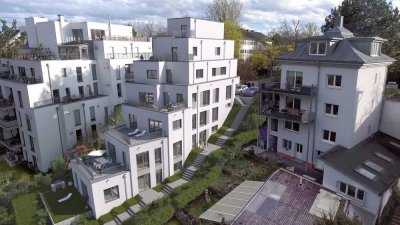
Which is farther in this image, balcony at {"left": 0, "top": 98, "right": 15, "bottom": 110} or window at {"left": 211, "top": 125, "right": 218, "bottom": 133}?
balcony at {"left": 0, "top": 98, "right": 15, "bottom": 110}

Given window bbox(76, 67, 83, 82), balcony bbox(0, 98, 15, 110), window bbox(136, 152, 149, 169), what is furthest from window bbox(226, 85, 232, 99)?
balcony bbox(0, 98, 15, 110)

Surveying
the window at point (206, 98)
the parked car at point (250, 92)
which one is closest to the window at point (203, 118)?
the window at point (206, 98)

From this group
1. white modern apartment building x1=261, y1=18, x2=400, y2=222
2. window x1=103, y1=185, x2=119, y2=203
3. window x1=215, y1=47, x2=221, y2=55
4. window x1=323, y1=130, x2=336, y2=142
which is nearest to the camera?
white modern apartment building x1=261, y1=18, x2=400, y2=222

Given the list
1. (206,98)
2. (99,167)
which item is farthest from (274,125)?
(99,167)

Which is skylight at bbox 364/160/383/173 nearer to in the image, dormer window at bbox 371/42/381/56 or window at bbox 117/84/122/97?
dormer window at bbox 371/42/381/56

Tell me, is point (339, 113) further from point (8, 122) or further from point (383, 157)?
point (8, 122)

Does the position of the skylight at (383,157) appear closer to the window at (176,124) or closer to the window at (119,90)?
the window at (176,124)

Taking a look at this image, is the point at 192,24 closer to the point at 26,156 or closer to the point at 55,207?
the point at 55,207
